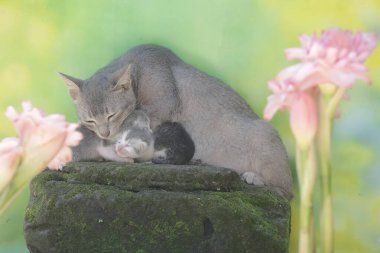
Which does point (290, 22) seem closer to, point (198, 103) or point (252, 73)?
point (252, 73)

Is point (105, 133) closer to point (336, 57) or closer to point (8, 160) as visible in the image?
point (8, 160)

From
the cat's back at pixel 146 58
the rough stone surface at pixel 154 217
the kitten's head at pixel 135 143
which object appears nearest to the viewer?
the rough stone surface at pixel 154 217

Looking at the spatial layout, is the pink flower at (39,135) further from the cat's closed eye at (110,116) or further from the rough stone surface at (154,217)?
the cat's closed eye at (110,116)

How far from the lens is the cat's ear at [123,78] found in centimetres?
246

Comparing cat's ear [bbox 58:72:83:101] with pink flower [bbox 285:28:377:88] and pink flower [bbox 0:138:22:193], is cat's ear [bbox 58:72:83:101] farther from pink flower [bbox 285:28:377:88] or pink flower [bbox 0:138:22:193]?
pink flower [bbox 285:28:377:88]

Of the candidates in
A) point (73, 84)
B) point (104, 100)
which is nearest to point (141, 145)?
point (104, 100)

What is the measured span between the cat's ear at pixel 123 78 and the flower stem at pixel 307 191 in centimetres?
164

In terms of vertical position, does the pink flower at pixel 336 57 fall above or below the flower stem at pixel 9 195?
above

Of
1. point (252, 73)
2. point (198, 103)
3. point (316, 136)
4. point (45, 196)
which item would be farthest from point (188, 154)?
point (316, 136)

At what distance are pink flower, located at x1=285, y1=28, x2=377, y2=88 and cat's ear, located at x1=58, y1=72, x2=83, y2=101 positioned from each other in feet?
5.57

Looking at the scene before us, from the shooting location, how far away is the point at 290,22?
2566 mm

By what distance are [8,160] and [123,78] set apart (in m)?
1.62

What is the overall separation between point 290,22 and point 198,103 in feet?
1.91

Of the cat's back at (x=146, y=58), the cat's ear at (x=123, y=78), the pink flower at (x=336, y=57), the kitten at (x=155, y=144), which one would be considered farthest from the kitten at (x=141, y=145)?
the pink flower at (x=336, y=57)
